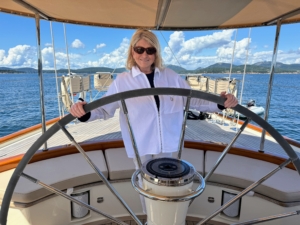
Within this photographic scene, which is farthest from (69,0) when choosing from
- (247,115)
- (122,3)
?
(247,115)

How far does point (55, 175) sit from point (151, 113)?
2.52ft

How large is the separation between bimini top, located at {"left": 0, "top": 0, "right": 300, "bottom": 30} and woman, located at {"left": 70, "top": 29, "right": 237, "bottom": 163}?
Result: 0.23 meters

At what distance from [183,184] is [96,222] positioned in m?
1.12

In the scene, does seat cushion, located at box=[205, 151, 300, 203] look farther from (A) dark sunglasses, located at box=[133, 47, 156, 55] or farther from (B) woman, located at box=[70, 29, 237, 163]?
(A) dark sunglasses, located at box=[133, 47, 156, 55]

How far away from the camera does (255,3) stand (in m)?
1.13

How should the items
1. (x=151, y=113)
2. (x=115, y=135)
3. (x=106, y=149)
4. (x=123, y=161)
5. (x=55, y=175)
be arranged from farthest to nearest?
(x=115, y=135), (x=106, y=149), (x=123, y=161), (x=55, y=175), (x=151, y=113)

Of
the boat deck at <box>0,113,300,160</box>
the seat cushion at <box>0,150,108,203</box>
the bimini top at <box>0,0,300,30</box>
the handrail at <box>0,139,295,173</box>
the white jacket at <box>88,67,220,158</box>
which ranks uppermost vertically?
the bimini top at <box>0,0,300,30</box>

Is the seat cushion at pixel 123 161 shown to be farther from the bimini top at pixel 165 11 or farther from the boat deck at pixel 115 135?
the boat deck at pixel 115 135

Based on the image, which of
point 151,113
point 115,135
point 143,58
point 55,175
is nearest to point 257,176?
point 151,113

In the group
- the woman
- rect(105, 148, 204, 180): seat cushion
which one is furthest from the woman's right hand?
rect(105, 148, 204, 180): seat cushion

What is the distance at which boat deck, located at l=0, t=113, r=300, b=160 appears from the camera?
2.90 meters

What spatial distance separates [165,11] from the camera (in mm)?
1270

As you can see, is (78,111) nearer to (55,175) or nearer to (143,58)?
(143,58)

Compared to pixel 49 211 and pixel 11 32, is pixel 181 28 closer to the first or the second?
pixel 49 211
